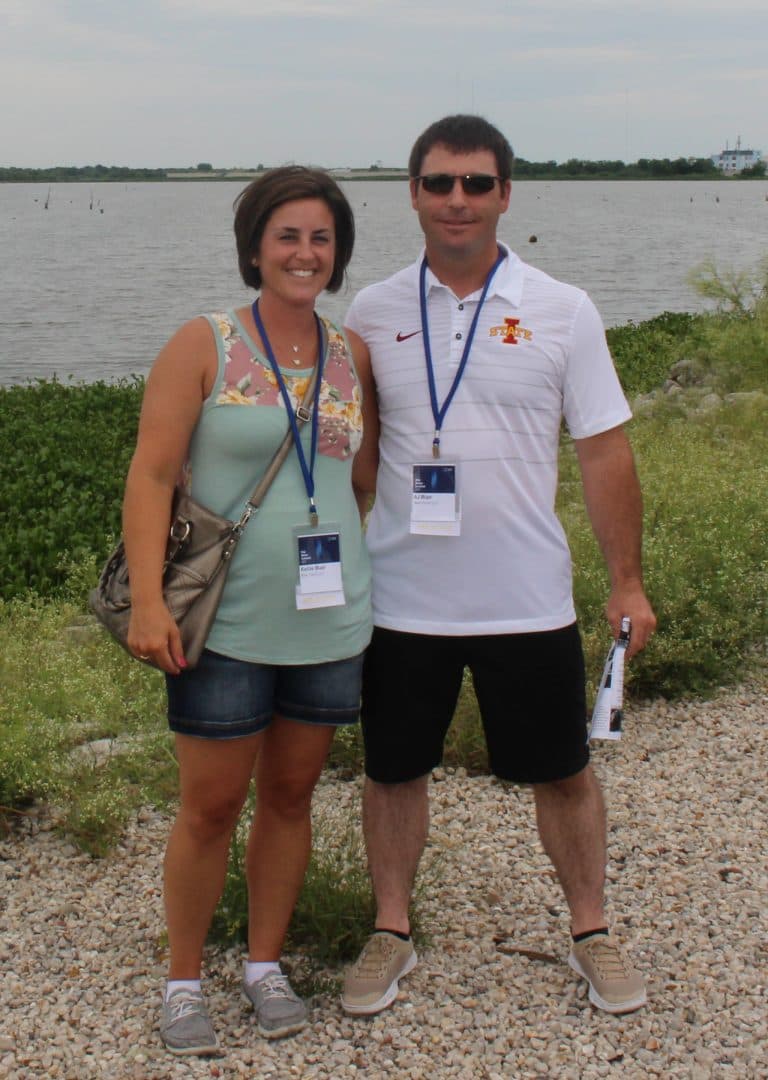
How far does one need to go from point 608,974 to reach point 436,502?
1455mm

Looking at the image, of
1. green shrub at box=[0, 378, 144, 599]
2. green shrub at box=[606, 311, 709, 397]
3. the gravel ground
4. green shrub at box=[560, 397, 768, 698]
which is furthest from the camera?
green shrub at box=[606, 311, 709, 397]

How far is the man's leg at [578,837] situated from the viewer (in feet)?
11.7

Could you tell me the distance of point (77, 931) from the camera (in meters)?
3.96

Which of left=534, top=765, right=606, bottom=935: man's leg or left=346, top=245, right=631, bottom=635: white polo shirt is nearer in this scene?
left=346, top=245, right=631, bottom=635: white polo shirt

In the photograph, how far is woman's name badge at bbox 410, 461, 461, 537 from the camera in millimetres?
3285

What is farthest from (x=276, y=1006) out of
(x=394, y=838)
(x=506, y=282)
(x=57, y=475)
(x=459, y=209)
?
(x=57, y=475)

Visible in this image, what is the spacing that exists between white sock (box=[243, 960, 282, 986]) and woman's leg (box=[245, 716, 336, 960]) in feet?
Answer: 0.05

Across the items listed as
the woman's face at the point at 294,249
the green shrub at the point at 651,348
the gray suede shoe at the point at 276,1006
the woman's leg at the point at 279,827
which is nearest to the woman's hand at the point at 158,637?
the woman's leg at the point at 279,827

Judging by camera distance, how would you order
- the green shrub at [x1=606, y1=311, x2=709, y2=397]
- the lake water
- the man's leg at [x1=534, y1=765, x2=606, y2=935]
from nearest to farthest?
the man's leg at [x1=534, y1=765, x2=606, y2=935] < the green shrub at [x1=606, y1=311, x2=709, y2=397] < the lake water

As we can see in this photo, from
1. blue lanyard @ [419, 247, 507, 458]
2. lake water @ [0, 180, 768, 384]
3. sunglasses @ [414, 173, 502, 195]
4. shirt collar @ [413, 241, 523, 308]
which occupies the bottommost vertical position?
lake water @ [0, 180, 768, 384]

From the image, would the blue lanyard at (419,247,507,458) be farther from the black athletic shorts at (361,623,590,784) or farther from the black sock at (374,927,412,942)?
the black sock at (374,927,412,942)

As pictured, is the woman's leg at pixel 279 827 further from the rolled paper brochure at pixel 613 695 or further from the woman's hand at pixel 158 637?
the rolled paper brochure at pixel 613 695

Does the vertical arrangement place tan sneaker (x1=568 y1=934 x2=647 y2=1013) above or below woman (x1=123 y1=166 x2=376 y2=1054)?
below

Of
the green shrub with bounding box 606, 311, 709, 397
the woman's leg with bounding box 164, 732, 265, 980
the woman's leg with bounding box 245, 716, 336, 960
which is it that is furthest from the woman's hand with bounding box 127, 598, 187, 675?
the green shrub with bounding box 606, 311, 709, 397
